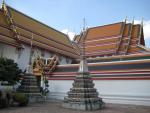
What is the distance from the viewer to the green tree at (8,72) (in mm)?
12930

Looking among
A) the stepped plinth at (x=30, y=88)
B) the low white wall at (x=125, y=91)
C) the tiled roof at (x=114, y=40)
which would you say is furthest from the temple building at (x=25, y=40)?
the low white wall at (x=125, y=91)

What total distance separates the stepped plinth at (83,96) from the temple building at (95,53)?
128 inches

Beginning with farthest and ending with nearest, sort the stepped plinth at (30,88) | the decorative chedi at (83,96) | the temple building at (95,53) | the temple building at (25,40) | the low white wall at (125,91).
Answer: the temple building at (25,40) → the temple building at (95,53) → the stepped plinth at (30,88) → the low white wall at (125,91) → the decorative chedi at (83,96)

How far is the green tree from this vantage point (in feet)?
42.4

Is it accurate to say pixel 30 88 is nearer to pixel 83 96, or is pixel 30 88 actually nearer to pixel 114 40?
pixel 83 96

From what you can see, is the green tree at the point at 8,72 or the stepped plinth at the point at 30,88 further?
the stepped plinth at the point at 30,88

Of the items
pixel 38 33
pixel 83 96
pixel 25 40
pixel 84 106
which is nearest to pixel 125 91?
pixel 83 96

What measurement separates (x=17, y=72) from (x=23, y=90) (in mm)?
1215

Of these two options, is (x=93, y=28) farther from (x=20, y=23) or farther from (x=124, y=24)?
(x=20, y=23)

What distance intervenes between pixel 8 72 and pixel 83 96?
4.95 m

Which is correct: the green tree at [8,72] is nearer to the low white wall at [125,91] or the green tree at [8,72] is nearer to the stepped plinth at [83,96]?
the stepped plinth at [83,96]

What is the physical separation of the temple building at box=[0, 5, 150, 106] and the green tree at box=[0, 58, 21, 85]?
12.8ft

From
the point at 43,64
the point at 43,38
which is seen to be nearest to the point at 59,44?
the point at 43,38

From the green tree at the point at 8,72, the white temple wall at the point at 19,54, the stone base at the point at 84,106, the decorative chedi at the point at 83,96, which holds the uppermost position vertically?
the white temple wall at the point at 19,54
